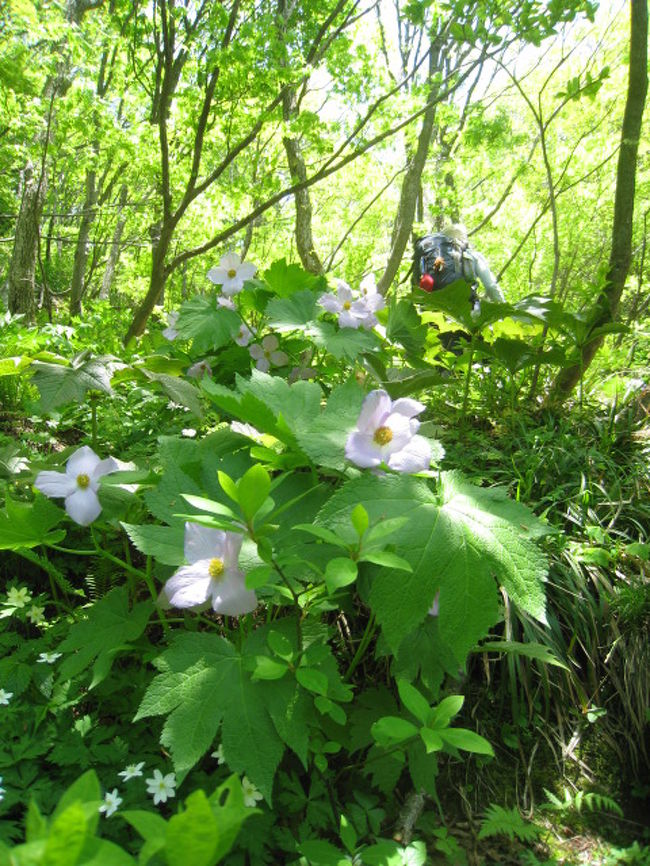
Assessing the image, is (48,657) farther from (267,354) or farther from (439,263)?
(439,263)

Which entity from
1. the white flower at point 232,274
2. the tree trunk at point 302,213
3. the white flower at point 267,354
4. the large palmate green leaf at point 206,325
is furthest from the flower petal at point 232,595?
the tree trunk at point 302,213

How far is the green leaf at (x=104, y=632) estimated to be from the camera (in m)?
1.22

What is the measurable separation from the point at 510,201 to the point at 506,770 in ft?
43.3

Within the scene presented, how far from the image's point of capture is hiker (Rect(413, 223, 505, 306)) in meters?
4.89

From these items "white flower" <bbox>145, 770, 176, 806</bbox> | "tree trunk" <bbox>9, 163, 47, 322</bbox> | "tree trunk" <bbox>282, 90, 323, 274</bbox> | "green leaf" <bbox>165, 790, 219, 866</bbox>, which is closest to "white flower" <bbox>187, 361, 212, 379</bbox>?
"white flower" <bbox>145, 770, 176, 806</bbox>

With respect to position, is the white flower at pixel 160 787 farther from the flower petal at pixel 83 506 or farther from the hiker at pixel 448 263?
the hiker at pixel 448 263

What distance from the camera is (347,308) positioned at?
6.72 ft

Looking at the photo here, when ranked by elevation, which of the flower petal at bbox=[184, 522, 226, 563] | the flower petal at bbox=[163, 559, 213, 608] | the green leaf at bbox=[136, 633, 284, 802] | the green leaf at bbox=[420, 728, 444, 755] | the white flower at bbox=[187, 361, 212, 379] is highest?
the flower petal at bbox=[184, 522, 226, 563]

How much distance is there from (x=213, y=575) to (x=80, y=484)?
0.50 m

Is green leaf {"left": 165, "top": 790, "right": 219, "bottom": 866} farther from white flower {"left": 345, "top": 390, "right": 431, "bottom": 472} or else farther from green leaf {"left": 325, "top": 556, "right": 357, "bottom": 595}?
white flower {"left": 345, "top": 390, "right": 431, "bottom": 472}

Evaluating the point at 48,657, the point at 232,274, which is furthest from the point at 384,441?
the point at 232,274

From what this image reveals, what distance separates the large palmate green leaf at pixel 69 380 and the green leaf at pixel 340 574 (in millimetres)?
1004

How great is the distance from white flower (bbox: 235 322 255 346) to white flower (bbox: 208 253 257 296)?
0.51 ft

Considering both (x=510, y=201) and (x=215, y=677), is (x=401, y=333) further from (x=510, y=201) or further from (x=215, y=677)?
(x=510, y=201)
